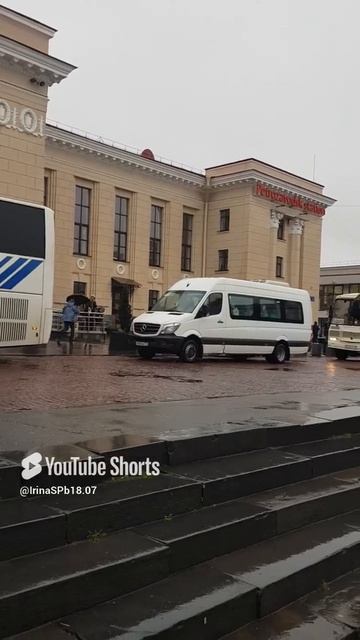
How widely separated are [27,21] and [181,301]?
15.6 m

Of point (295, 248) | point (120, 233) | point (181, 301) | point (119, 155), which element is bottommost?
point (181, 301)

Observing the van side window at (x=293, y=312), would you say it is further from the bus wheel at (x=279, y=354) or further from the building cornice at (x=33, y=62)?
the building cornice at (x=33, y=62)

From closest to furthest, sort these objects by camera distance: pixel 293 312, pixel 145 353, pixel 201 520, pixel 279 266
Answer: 1. pixel 201 520
2. pixel 145 353
3. pixel 293 312
4. pixel 279 266

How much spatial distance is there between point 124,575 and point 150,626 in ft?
1.20

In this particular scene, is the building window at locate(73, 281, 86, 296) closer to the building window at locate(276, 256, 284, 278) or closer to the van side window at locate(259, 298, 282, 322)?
the building window at locate(276, 256, 284, 278)

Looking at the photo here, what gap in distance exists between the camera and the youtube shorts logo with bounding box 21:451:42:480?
3.85 metres

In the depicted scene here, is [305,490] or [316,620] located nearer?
[316,620]

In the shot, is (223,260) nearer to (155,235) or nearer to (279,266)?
(279,266)

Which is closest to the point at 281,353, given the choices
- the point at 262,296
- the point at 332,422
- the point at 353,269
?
the point at 262,296

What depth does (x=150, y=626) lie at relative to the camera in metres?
3.06

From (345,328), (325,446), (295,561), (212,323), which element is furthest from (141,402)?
(345,328)

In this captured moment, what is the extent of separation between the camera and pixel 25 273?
1426cm

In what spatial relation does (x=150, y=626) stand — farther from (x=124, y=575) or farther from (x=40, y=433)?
(x=40, y=433)

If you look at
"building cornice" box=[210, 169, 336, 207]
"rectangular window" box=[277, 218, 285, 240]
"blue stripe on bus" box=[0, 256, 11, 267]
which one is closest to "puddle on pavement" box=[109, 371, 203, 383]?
"blue stripe on bus" box=[0, 256, 11, 267]
